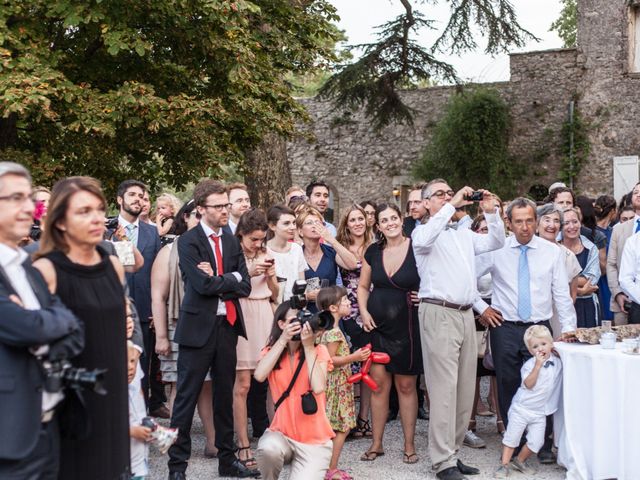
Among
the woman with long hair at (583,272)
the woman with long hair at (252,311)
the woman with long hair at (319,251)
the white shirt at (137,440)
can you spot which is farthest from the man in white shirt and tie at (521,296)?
the white shirt at (137,440)

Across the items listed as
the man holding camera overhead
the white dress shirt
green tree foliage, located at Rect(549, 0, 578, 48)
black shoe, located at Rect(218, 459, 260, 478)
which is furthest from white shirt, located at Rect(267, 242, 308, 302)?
green tree foliage, located at Rect(549, 0, 578, 48)

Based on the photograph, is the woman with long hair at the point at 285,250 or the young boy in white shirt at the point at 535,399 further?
the woman with long hair at the point at 285,250

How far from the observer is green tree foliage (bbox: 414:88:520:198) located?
62.0 feet

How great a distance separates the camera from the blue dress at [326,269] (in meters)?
6.76

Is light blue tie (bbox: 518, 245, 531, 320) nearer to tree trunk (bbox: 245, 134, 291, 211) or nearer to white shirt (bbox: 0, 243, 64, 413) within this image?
white shirt (bbox: 0, 243, 64, 413)

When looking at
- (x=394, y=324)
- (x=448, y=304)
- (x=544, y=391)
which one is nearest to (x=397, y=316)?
(x=394, y=324)

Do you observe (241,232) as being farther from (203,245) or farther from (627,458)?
(627,458)

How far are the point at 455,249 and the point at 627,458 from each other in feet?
5.75

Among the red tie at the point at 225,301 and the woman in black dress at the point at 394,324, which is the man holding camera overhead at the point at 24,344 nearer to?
the red tie at the point at 225,301

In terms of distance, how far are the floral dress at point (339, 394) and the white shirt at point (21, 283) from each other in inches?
103

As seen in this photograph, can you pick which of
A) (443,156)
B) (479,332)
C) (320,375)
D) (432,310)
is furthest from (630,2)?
(320,375)

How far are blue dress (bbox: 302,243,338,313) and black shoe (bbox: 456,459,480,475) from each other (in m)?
1.80

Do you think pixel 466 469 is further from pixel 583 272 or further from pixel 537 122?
pixel 537 122

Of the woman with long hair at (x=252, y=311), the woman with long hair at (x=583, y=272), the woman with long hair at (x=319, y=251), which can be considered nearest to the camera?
the woman with long hair at (x=252, y=311)
